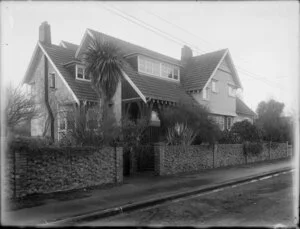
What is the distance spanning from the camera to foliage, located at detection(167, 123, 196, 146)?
54.6 ft

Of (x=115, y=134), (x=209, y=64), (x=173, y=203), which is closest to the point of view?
(x=173, y=203)

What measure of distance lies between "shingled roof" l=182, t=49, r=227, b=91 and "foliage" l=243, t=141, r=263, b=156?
530 cm

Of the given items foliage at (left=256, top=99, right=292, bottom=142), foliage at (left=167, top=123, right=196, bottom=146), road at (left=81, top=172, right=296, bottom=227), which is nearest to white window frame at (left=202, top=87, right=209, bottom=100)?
foliage at (left=256, top=99, right=292, bottom=142)

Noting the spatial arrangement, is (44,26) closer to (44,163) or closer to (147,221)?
(44,163)

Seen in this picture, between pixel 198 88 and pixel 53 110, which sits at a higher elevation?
pixel 198 88

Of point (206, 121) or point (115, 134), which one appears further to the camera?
point (206, 121)

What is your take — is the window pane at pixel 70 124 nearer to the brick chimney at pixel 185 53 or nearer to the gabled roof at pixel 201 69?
the gabled roof at pixel 201 69

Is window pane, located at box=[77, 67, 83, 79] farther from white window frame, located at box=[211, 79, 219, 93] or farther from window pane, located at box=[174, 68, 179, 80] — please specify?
white window frame, located at box=[211, 79, 219, 93]

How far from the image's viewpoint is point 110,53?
15836 mm

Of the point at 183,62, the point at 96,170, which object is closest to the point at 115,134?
the point at 96,170

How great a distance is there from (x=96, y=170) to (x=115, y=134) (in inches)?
67.5

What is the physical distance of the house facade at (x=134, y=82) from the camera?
64.5 feet

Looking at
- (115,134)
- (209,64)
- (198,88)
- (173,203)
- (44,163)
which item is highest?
(209,64)

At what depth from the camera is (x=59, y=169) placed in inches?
408
